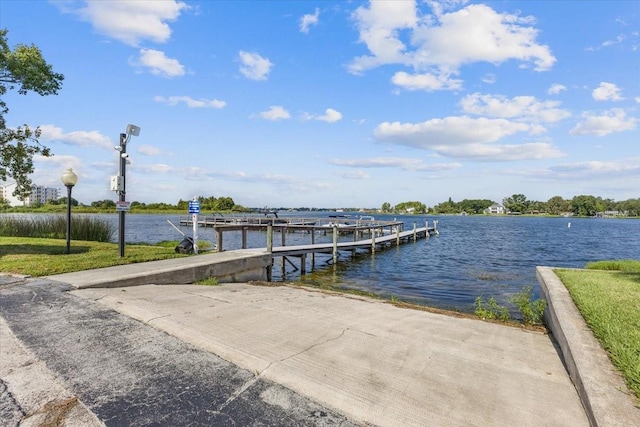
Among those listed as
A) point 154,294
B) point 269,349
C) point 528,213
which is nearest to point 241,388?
point 269,349

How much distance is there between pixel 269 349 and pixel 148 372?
1.20 meters

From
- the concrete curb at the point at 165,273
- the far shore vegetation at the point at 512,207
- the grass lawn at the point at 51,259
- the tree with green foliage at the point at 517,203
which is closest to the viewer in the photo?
the concrete curb at the point at 165,273

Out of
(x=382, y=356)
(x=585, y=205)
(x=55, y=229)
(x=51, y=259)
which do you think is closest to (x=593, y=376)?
(x=382, y=356)

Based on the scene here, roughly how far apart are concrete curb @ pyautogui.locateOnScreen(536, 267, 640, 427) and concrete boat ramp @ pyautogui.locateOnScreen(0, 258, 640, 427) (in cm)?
3

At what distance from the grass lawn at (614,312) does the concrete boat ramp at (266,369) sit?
0.50 meters

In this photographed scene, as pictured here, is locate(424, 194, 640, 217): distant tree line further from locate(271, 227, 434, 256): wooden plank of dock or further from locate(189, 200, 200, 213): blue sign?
locate(189, 200, 200, 213): blue sign

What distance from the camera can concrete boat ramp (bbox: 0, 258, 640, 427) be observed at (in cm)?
268

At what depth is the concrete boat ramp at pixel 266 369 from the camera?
8.78ft

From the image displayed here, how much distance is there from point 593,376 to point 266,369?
2.81 meters

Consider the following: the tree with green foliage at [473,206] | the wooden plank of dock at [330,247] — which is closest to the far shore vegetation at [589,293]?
the wooden plank of dock at [330,247]

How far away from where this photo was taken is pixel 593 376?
294cm

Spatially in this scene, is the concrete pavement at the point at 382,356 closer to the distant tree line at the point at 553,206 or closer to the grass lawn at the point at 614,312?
the grass lawn at the point at 614,312

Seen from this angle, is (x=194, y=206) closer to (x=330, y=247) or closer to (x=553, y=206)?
(x=330, y=247)

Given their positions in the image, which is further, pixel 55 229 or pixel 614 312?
pixel 55 229
